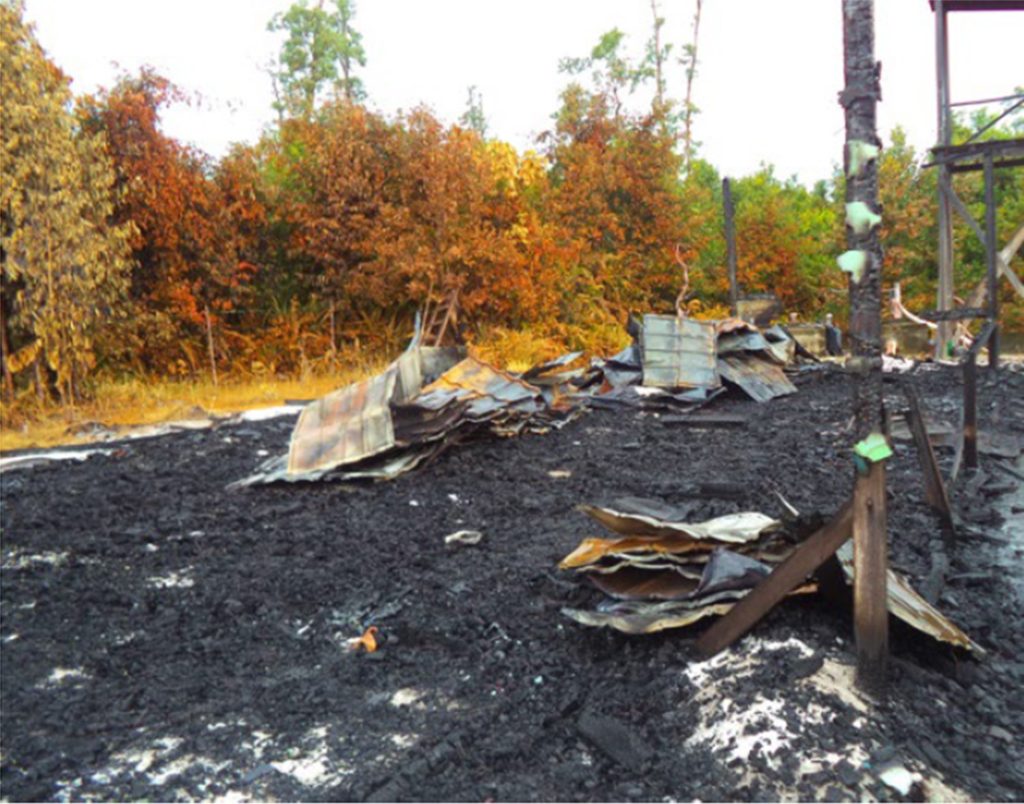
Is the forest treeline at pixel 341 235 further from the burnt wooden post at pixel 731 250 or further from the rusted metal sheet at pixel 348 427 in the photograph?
the rusted metal sheet at pixel 348 427

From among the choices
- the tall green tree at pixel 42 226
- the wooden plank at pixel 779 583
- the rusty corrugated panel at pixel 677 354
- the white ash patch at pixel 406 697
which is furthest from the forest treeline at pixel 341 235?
the wooden plank at pixel 779 583

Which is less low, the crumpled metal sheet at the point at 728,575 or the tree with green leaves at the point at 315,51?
the tree with green leaves at the point at 315,51

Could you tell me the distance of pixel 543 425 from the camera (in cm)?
903

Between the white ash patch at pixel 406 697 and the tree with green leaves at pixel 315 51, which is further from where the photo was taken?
the tree with green leaves at pixel 315 51

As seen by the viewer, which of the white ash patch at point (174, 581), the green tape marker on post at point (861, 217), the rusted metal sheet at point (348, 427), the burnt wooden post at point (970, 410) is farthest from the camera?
the rusted metal sheet at point (348, 427)

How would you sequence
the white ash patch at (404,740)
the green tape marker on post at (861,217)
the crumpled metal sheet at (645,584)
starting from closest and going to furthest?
the green tape marker on post at (861,217)
the white ash patch at (404,740)
the crumpled metal sheet at (645,584)

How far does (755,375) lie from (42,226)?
9.64 meters

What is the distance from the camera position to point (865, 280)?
2.54m

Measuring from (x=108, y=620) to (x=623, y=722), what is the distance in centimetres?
275

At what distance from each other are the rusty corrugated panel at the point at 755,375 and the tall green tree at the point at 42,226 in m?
8.76

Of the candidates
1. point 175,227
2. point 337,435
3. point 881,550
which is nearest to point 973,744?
point 881,550

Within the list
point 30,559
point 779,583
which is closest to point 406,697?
point 779,583

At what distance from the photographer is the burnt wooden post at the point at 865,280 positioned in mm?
2502

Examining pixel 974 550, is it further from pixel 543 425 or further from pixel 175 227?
pixel 175 227
